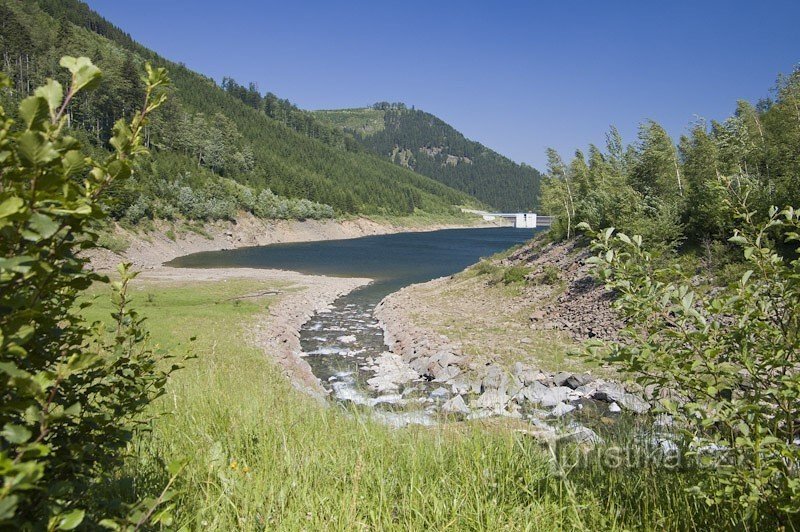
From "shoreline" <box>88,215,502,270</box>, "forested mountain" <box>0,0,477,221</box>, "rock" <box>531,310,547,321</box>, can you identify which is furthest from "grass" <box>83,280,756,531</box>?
"forested mountain" <box>0,0,477,221</box>

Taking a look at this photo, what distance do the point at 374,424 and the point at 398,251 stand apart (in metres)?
67.8

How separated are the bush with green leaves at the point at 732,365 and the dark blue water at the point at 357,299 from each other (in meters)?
2.52

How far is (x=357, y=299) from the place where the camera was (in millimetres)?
34750

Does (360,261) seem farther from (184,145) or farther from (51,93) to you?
(184,145)

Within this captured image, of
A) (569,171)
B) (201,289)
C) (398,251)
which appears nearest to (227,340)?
(201,289)

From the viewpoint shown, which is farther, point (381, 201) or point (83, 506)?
point (381, 201)

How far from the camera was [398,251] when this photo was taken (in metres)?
72.4

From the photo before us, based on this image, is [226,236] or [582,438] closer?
[582,438]

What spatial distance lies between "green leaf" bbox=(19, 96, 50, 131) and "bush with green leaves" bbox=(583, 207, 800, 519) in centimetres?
261

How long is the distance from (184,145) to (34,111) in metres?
111

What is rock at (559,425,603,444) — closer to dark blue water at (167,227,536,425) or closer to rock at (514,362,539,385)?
dark blue water at (167,227,536,425)

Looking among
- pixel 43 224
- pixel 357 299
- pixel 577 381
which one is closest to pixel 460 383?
pixel 577 381

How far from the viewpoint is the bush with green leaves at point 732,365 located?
2.42 metres

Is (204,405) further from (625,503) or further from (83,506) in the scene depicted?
(625,503)
